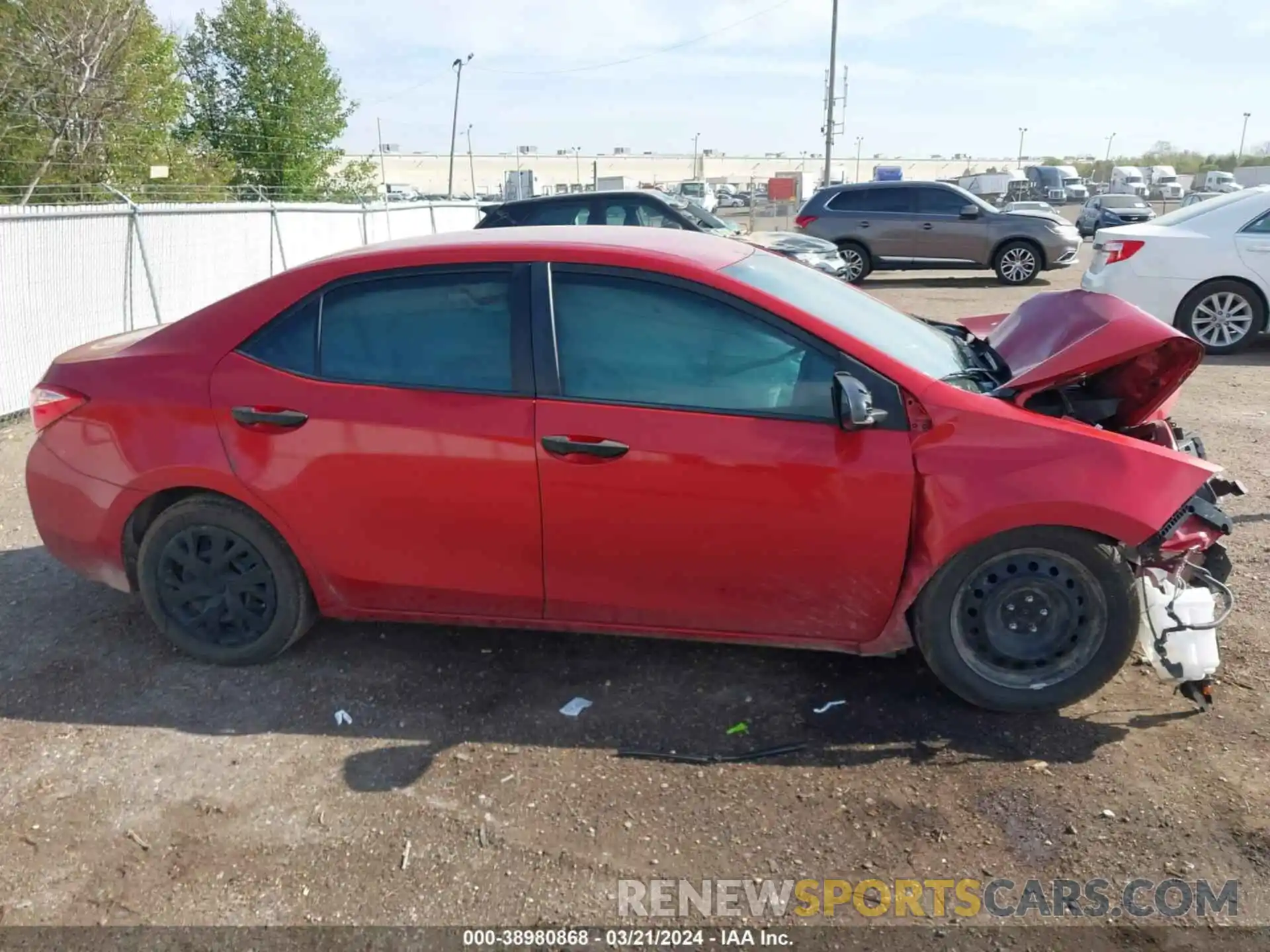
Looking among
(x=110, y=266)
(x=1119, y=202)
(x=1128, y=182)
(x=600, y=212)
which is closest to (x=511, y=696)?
(x=110, y=266)

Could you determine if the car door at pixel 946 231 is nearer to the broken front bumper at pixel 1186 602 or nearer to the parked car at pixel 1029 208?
the parked car at pixel 1029 208

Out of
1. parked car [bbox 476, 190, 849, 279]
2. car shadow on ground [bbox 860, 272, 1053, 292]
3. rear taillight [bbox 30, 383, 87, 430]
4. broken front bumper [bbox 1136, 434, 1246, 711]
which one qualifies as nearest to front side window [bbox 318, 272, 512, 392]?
rear taillight [bbox 30, 383, 87, 430]

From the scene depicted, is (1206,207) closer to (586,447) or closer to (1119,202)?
(586,447)

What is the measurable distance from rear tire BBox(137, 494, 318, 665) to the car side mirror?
2129mm

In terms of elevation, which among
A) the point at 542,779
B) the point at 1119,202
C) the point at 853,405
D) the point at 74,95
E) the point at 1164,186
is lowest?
the point at 542,779

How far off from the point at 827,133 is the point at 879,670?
3765 centimetres

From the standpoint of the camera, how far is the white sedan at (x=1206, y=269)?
9.20 meters

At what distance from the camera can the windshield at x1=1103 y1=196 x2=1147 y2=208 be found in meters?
32.4

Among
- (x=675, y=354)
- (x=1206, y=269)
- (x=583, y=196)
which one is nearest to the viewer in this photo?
(x=675, y=354)

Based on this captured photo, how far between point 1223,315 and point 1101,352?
24.9 feet

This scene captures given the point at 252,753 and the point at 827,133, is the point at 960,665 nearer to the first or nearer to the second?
the point at 252,753

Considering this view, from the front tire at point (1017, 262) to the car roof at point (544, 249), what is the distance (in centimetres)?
1435

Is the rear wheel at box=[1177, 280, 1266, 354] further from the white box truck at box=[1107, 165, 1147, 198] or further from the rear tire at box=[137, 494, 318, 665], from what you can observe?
the white box truck at box=[1107, 165, 1147, 198]

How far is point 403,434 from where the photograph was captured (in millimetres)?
3426
